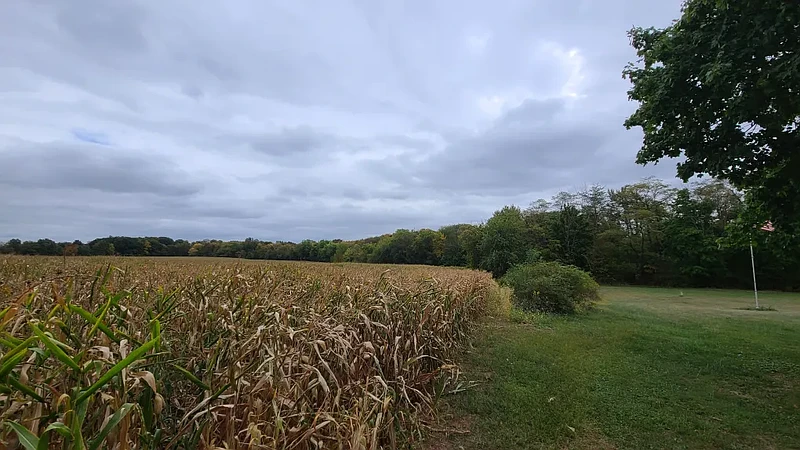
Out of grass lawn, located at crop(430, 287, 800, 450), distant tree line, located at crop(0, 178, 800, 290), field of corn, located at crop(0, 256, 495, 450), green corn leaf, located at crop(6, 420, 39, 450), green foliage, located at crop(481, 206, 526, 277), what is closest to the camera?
green corn leaf, located at crop(6, 420, 39, 450)

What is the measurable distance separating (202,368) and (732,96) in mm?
6372

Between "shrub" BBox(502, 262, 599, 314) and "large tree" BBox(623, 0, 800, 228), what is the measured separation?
665cm

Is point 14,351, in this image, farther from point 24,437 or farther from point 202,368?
point 202,368

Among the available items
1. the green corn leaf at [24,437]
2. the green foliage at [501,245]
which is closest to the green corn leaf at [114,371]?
the green corn leaf at [24,437]

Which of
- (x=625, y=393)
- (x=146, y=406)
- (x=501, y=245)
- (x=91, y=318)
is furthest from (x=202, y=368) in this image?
(x=501, y=245)

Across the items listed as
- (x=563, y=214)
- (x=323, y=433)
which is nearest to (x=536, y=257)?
(x=563, y=214)

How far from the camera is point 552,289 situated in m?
12.2

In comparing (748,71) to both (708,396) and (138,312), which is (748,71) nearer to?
(708,396)

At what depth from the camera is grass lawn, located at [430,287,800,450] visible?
3.48 meters

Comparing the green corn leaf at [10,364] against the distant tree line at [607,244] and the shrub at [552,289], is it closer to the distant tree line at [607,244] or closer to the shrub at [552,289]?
the shrub at [552,289]

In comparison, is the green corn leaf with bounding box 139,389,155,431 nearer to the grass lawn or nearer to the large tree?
the grass lawn

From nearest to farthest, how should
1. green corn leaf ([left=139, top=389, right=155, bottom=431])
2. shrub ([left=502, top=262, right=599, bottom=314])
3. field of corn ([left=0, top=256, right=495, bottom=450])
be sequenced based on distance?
field of corn ([left=0, top=256, right=495, bottom=450]), green corn leaf ([left=139, top=389, right=155, bottom=431]), shrub ([left=502, top=262, right=599, bottom=314])

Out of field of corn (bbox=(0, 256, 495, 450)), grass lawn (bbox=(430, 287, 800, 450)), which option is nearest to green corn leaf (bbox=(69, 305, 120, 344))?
field of corn (bbox=(0, 256, 495, 450))

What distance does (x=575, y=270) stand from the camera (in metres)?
13.3
